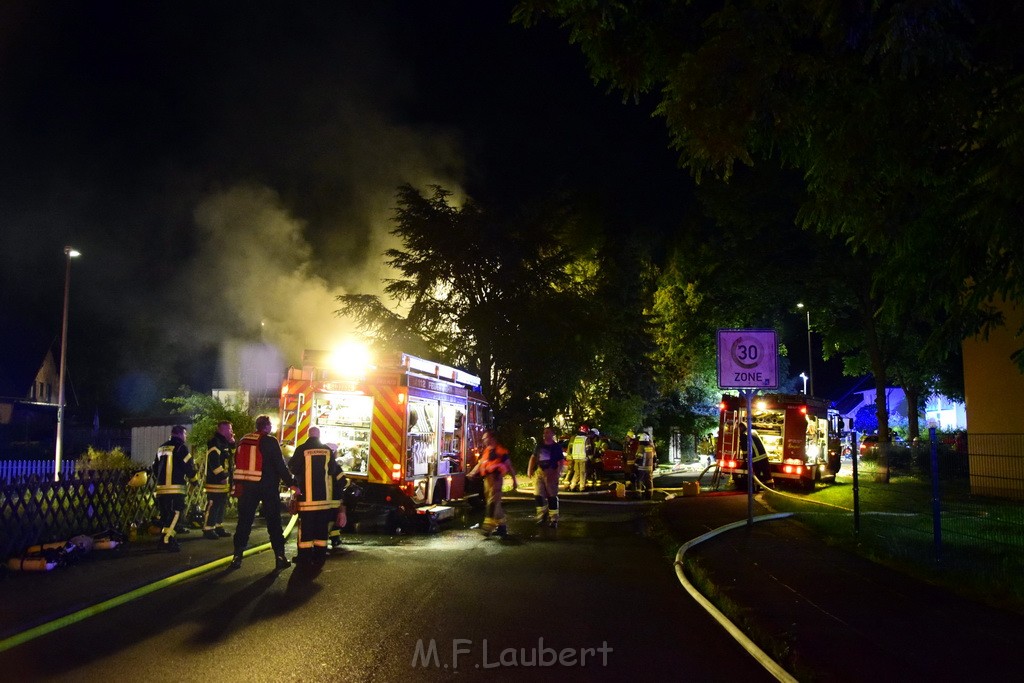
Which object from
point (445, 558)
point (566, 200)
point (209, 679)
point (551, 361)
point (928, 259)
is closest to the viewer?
point (209, 679)

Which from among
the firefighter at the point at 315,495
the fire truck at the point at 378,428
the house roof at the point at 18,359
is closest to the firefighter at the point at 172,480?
the firefighter at the point at 315,495

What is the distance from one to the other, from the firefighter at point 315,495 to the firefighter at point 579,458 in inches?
467

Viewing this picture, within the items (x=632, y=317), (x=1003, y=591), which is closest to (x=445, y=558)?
(x=1003, y=591)

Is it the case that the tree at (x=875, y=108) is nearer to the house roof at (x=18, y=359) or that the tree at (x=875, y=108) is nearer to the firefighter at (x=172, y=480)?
the firefighter at (x=172, y=480)

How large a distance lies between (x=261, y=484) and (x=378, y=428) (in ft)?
11.6

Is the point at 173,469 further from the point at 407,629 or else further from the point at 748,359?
the point at 748,359

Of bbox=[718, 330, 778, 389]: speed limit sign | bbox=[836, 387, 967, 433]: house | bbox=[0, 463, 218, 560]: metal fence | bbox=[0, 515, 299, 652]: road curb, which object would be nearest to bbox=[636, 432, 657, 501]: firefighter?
bbox=[718, 330, 778, 389]: speed limit sign

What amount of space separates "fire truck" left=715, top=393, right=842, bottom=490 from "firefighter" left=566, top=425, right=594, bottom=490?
3587 millimetres

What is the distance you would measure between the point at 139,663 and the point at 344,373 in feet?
25.6

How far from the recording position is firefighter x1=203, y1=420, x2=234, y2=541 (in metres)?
11.3

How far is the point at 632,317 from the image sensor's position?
122ft

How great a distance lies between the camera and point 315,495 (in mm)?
9453

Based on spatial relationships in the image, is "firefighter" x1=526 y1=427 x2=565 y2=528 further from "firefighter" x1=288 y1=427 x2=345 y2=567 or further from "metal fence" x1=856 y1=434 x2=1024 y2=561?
"metal fence" x1=856 y1=434 x2=1024 y2=561

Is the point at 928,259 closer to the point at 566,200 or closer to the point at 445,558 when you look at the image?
the point at 445,558
